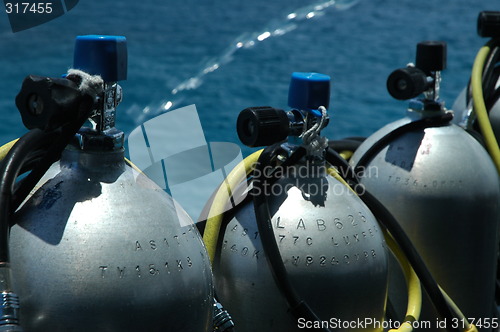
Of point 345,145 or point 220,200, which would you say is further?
point 345,145

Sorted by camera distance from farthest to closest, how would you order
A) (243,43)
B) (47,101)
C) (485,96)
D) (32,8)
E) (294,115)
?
(243,43) < (485,96) < (32,8) < (294,115) < (47,101)

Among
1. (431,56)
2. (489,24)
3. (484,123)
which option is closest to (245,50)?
(489,24)

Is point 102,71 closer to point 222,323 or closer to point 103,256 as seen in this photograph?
point 103,256

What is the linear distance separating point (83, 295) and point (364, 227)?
54cm

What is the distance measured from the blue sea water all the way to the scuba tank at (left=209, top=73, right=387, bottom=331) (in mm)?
2630

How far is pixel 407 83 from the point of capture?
184cm

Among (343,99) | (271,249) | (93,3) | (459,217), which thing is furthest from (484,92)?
(93,3)

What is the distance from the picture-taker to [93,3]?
278 inches

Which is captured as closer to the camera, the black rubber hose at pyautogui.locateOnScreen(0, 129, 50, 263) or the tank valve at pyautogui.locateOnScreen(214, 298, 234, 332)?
the black rubber hose at pyautogui.locateOnScreen(0, 129, 50, 263)

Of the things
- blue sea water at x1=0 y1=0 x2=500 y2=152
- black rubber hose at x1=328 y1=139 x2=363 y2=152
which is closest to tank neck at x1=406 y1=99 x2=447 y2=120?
black rubber hose at x1=328 y1=139 x2=363 y2=152

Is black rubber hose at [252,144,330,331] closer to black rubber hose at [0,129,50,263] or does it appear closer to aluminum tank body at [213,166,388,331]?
aluminum tank body at [213,166,388,331]

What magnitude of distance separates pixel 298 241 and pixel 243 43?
18.6ft

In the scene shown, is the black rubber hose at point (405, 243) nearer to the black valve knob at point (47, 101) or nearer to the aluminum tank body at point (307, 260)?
the aluminum tank body at point (307, 260)

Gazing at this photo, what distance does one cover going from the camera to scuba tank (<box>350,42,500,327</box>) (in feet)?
5.67
